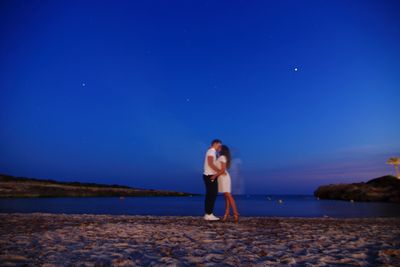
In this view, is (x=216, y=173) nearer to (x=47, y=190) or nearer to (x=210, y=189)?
(x=210, y=189)

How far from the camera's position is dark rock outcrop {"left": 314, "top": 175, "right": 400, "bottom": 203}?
4950 cm

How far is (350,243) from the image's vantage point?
6.94 meters

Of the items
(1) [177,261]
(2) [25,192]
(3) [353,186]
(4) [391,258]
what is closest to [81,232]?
(1) [177,261]

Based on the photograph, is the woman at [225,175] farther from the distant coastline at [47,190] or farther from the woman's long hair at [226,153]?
the distant coastline at [47,190]

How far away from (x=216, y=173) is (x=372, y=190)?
49.0m

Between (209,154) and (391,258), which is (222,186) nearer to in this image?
(209,154)

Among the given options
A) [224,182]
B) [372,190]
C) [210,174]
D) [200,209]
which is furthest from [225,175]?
[372,190]

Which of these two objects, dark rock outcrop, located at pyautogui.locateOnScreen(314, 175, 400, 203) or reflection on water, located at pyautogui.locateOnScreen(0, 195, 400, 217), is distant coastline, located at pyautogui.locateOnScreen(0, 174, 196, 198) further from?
dark rock outcrop, located at pyautogui.locateOnScreen(314, 175, 400, 203)

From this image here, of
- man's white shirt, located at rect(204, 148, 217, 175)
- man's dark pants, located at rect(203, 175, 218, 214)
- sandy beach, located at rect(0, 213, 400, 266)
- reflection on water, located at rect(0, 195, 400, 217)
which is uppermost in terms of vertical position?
man's white shirt, located at rect(204, 148, 217, 175)

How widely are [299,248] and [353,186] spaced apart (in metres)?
59.2

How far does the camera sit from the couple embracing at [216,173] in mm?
12352

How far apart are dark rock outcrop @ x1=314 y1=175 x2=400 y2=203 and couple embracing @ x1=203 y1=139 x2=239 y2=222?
4084cm

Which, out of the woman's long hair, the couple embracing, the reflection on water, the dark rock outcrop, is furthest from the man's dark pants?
the dark rock outcrop

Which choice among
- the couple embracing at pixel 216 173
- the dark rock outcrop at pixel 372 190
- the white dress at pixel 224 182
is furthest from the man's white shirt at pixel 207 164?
the dark rock outcrop at pixel 372 190
